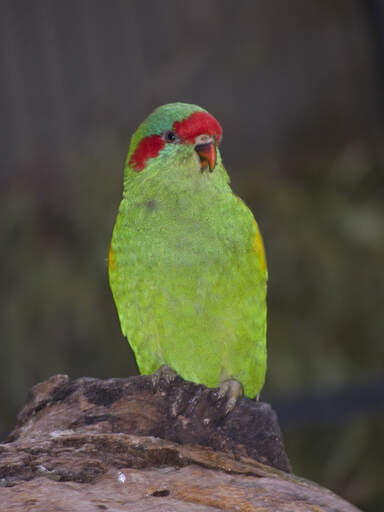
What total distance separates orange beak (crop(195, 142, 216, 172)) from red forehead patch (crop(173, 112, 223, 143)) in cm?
4

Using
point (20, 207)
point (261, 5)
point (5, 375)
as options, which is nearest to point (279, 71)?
point (261, 5)

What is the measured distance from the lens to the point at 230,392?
8.59 ft

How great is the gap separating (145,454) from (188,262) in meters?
0.87

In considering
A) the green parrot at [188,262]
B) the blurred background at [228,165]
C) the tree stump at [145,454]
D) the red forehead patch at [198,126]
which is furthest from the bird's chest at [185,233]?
the blurred background at [228,165]

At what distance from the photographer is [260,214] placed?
6.25 meters

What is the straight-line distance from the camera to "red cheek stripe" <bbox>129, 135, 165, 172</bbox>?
308cm

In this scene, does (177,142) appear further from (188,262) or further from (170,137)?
(188,262)

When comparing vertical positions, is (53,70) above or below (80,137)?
above

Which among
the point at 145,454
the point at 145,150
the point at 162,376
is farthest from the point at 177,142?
the point at 145,454

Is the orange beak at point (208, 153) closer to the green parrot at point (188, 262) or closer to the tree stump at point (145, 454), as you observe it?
the green parrot at point (188, 262)

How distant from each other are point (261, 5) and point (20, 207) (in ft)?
8.62

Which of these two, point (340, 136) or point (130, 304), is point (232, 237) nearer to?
point (130, 304)

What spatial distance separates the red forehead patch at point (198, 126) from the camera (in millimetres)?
2891

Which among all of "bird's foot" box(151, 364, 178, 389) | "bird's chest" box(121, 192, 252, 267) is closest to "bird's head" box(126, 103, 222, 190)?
"bird's chest" box(121, 192, 252, 267)
